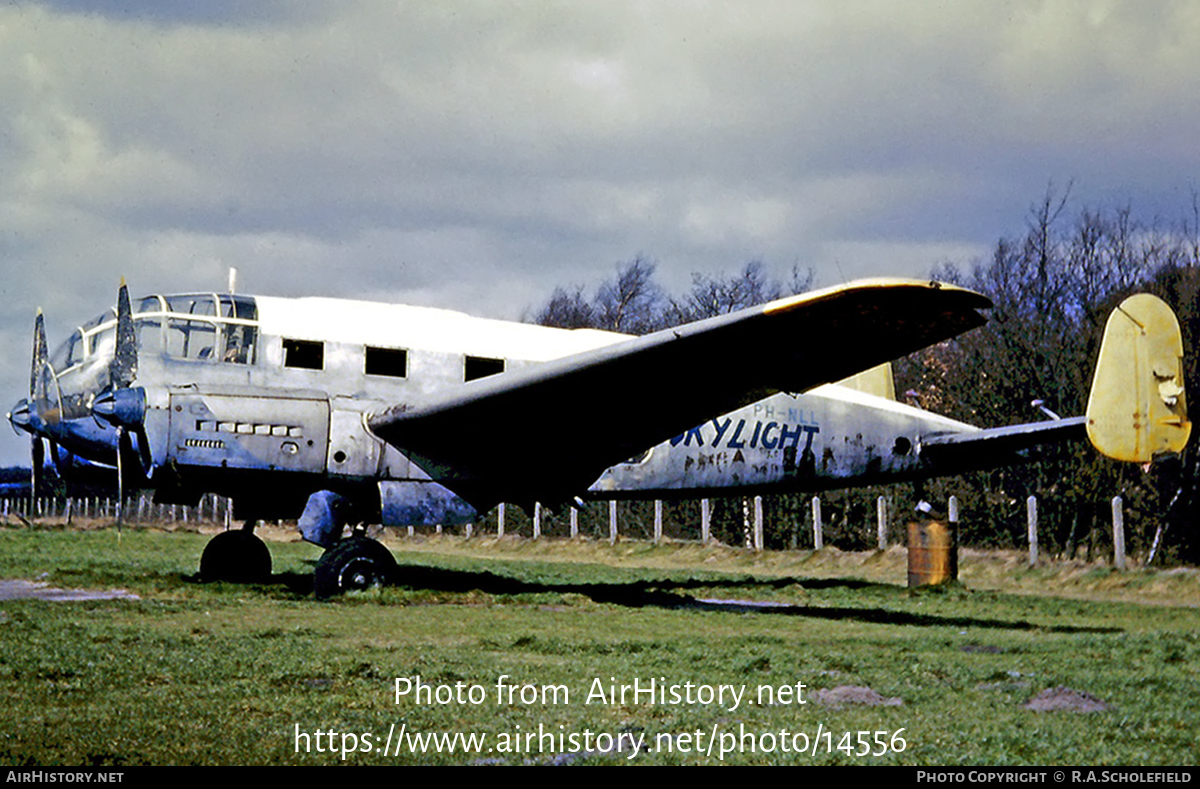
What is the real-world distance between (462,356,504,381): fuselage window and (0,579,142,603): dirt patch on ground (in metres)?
4.44

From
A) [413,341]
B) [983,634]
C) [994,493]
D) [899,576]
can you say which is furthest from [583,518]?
[983,634]

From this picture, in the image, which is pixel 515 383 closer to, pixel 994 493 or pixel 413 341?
pixel 413 341

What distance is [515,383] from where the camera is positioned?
1090 centimetres

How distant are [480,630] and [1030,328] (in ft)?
72.6

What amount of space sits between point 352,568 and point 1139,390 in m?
9.29

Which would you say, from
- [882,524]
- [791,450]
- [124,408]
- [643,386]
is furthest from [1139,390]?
[882,524]

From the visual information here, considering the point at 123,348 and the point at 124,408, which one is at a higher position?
the point at 123,348

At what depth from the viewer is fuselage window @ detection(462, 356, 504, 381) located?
13.2 metres

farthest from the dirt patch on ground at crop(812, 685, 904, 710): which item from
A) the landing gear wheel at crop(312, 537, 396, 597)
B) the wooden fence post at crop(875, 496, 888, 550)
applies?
the wooden fence post at crop(875, 496, 888, 550)

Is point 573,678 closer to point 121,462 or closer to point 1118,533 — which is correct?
point 121,462

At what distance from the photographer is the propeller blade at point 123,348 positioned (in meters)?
11.7

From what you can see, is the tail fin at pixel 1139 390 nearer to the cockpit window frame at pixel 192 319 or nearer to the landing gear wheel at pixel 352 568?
the landing gear wheel at pixel 352 568

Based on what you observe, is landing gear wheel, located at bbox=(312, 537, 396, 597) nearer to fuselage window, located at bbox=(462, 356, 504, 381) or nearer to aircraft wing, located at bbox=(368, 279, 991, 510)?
aircraft wing, located at bbox=(368, 279, 991, 510)

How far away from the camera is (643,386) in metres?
11.2
